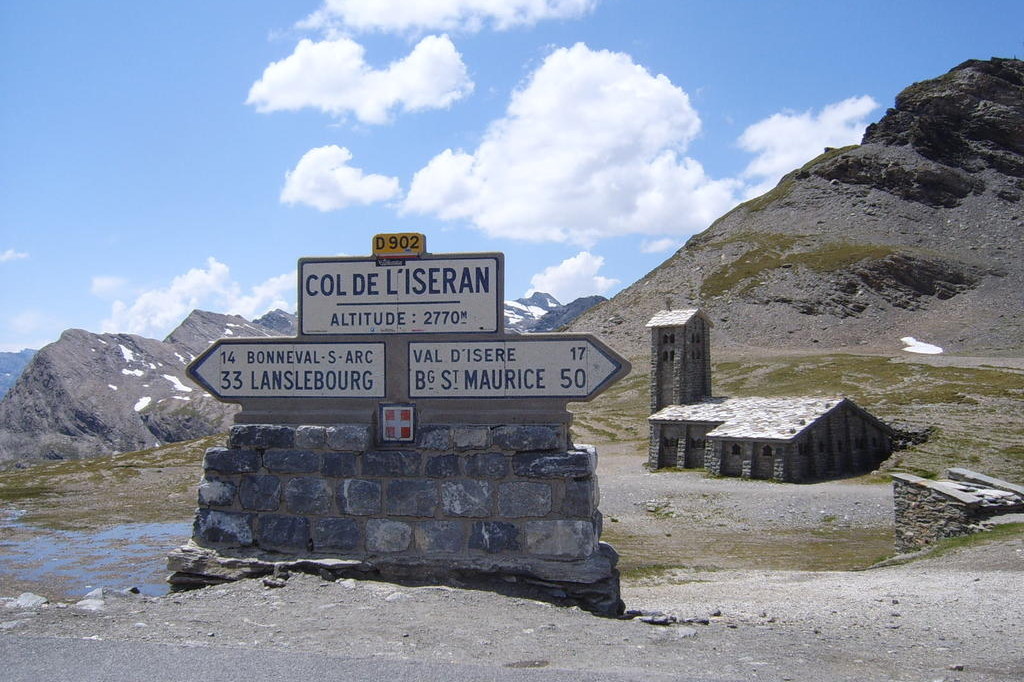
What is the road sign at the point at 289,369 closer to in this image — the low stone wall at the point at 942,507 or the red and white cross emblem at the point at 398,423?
the red and white cross emblem at the point at 398,423

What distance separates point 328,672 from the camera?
17.5ft

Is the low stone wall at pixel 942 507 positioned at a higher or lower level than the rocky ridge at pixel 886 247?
lower

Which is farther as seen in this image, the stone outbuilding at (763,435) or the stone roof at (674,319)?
the stone roof at (674,319)

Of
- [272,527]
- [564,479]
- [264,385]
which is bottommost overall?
[272,527]

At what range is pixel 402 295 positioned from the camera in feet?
28.3

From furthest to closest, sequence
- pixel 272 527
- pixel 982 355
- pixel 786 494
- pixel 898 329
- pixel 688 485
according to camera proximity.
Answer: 1. pixel 898 329
2. pixel 982 355
3. pixel 688 485
4. pixel 786 494
5. pixel 272 527

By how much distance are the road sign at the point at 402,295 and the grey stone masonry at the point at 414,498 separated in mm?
1090

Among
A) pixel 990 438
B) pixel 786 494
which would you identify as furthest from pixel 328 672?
pixel 990 438

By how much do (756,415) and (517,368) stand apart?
35518mm

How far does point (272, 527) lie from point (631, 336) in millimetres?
107436

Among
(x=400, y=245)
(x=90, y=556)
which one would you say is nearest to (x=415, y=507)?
(x=400, y=245)

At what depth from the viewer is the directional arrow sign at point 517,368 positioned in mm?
8164

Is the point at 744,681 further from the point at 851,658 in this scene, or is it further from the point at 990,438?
the point at 990,438

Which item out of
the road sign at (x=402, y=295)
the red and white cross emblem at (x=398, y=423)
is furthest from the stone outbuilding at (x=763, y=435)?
the red and white cross emblem at (x=398, y=423)
